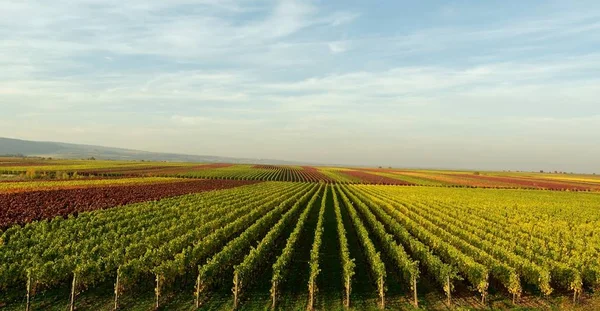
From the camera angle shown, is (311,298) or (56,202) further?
(56,202)

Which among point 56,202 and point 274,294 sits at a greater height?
point 56,202

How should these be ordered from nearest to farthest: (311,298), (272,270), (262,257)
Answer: (311,298)
(272,270)
(262,257)

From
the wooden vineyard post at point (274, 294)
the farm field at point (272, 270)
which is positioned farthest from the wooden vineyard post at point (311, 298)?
the wooden vineyard post at point (274, 294)

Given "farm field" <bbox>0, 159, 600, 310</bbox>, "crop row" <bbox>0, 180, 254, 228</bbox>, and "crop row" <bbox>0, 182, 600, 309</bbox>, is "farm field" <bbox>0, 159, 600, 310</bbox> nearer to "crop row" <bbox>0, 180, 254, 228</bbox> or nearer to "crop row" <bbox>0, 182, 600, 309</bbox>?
"crop row" <bbox>0, 182, 600, 309</bbox>

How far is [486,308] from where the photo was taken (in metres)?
13.8

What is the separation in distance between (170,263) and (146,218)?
46.4ft

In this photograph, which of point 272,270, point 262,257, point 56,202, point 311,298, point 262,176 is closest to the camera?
point 311,298

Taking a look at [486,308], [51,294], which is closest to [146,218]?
[51,294]

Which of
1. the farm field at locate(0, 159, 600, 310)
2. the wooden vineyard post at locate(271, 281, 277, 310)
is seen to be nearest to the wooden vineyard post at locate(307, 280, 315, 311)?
the farm field at locate(0, 159, 600, 310)

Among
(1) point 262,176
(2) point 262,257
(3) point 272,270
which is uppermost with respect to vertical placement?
(1) point 262,176

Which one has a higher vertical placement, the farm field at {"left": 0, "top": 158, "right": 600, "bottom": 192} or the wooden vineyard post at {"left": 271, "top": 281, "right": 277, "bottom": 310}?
the farm field at {"left": 0, "top": 158, "right": 600, "bottom": 192}

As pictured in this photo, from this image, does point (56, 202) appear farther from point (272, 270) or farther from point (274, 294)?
point (274, 294)

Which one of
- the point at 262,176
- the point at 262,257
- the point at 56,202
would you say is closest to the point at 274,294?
the point at 262,257

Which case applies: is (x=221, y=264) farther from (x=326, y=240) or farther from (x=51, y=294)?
(x=326, y=240)
